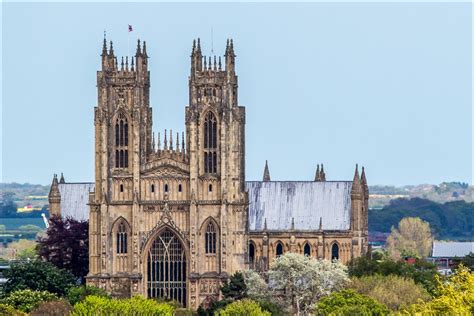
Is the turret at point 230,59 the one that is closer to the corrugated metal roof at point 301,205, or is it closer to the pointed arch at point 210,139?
the pointed arch at point 210,139

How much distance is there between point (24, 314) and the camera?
134000 mm

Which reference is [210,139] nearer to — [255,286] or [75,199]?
[255,286]

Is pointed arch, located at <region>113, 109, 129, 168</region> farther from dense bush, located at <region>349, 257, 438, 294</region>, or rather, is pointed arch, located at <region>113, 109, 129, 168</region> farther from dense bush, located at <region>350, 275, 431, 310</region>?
dense bush, located at <region>350, 275, 431, 310</region>

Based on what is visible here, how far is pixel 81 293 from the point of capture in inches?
5846

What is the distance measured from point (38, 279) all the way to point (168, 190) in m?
11.9

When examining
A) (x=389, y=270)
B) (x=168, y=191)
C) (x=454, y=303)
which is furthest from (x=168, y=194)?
(x=454, y=303)

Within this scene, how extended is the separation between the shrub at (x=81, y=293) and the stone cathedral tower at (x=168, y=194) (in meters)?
6.08

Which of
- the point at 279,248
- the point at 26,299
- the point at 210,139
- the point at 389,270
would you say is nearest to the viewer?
the point at 26,299

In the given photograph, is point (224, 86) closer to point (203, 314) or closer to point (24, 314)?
point (203, 314)

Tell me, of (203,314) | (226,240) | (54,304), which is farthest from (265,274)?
(54,304)

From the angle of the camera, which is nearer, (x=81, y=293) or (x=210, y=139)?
(x=81, y=293)

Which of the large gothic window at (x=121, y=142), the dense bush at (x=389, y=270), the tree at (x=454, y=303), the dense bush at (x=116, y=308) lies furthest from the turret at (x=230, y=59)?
the tree at (x=454, y=303)

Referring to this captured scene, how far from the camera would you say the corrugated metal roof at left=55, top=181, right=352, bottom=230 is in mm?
170750

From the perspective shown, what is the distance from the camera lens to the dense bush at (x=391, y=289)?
5512 inches
